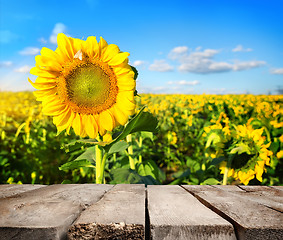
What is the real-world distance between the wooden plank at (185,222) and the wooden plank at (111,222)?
4cm

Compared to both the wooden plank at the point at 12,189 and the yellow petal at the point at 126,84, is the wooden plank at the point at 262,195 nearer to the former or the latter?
the yellow petal at the point at 126,84

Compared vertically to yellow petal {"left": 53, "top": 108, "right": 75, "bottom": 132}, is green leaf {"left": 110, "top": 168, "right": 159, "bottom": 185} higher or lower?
lower

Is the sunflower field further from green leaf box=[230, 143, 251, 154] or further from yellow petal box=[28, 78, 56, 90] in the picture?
yellow petal box=[28, 78, 56, 90]

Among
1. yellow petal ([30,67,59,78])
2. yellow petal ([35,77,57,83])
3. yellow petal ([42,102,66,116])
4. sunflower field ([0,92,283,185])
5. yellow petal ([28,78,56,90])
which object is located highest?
yellow petal ([30,67,59,78])

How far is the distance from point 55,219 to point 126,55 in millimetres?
639

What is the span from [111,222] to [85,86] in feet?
2.01

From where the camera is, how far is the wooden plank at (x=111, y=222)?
0.72m

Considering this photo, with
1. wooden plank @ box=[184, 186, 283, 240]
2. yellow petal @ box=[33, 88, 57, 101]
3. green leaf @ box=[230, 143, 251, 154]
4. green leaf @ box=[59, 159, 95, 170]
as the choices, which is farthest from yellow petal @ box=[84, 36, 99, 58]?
green leaf @ box=[230, 143, 251, 154]

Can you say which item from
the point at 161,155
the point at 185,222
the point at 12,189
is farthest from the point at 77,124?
the point at 161,155

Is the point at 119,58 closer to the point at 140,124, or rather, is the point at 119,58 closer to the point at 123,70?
the point at 123,70

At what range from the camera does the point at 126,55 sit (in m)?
1.10

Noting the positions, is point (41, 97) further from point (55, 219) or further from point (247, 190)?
point (247, 190)

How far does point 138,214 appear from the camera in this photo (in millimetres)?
783

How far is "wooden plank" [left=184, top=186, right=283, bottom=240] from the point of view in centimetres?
73
